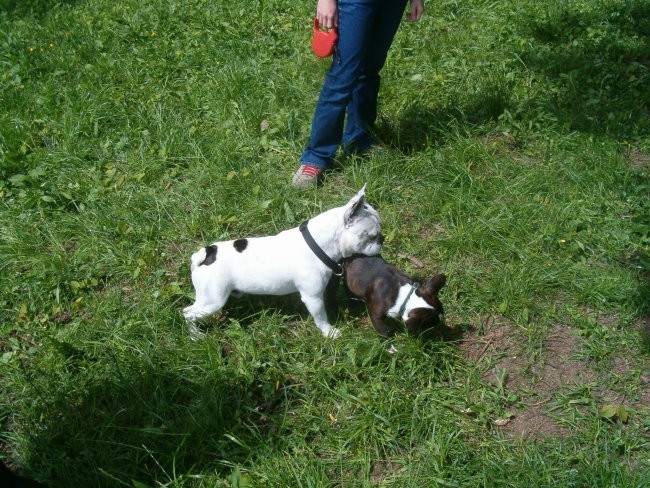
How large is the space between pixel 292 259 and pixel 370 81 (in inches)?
72.0

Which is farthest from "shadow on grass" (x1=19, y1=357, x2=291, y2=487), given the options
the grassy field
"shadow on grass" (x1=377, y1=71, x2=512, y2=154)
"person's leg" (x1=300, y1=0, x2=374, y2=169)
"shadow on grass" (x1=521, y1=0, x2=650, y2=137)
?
"shadow on grass" (x1=521, y1=0, x2=650, y2=137)

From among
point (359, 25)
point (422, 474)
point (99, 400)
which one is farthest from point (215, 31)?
point (422, 474)

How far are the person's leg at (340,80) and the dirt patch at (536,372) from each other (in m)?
1.72

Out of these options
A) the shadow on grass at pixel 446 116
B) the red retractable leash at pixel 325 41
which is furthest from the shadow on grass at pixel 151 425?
the shadow on grass at pixel 446 116

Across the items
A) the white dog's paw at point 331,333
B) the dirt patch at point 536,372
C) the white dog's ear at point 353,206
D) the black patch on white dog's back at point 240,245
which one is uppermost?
the white dog's ear at point 353,206

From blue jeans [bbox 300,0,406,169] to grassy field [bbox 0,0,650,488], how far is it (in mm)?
242

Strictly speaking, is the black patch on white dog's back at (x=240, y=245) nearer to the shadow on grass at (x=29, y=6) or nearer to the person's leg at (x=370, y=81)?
the person's leg at (x=370, y=81)

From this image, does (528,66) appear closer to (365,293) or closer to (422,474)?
(365,293)

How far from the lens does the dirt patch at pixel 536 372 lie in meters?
3.12

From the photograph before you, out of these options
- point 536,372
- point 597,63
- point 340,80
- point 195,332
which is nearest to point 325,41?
point 340,80

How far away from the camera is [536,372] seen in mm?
3354

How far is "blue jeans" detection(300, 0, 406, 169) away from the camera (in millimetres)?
3889

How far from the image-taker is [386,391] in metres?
3.15

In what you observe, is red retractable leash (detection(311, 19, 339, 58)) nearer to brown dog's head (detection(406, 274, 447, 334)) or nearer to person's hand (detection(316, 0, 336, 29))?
person's hand (detection(316, 0, 336, 29))
